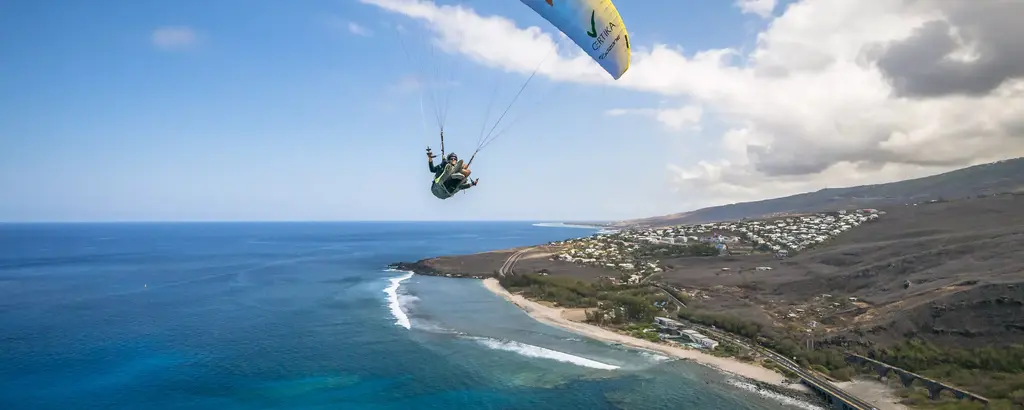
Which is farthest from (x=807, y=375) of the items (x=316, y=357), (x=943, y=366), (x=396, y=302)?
(x=396, y=302)

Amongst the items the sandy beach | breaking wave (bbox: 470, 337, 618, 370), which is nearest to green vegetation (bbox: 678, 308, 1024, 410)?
the sandy beach

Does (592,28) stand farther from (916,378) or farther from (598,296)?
(598,296)

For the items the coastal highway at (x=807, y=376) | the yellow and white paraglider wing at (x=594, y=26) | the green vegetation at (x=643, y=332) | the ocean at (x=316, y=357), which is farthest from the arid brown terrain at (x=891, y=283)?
the yellow and white paraglider wing at (x=594, y=26)

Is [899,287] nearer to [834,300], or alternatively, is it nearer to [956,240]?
[834,300]

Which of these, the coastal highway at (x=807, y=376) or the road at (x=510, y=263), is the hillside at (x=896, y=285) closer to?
the coastal highway at (x=807, y=376)

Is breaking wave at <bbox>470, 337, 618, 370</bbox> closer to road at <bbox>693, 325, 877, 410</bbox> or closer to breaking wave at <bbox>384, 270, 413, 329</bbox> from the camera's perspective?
breaking wave at <bbox>384, 270, 413, 329</bbox>

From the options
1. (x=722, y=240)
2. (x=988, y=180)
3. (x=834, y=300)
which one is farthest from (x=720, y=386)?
(x=988, y=180)
